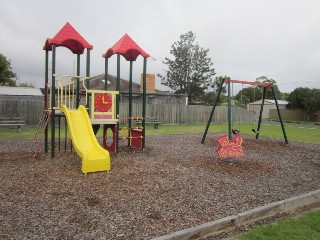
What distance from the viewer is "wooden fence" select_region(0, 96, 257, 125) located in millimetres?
19422

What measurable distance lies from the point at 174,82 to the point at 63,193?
138 ft

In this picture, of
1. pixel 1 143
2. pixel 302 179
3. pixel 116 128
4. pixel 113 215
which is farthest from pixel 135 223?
pixel 1 143

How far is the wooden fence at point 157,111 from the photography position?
19422mm

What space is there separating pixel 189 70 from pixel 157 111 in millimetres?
23521

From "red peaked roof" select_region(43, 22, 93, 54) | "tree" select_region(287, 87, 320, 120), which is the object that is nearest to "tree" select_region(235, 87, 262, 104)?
"tree" select_region(287, 87, 320, 120)

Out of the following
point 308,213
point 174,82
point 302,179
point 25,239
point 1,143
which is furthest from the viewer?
point 174,82

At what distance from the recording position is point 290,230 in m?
4.09

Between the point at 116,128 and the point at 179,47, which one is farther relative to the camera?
the point at 179,47

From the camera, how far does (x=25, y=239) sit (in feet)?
11.6

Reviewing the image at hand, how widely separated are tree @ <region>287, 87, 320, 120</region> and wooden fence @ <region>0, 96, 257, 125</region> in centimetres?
1833

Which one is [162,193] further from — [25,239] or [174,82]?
[174,82]

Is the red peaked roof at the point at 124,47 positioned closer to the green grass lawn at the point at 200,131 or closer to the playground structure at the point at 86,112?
the playground structure at the point at 86,112

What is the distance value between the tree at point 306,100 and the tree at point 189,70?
567 inches

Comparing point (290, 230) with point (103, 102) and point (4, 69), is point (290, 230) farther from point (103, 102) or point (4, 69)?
point (4, 69)
